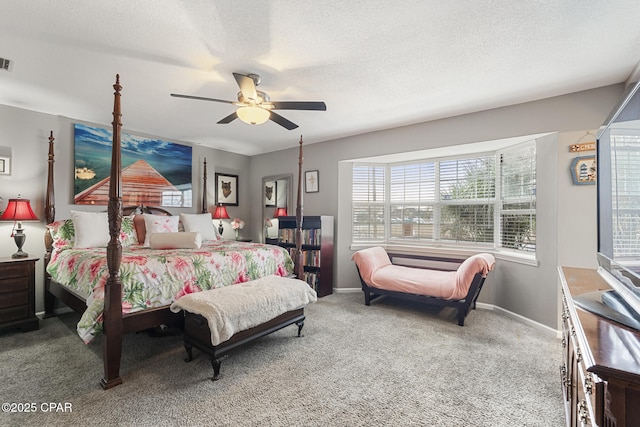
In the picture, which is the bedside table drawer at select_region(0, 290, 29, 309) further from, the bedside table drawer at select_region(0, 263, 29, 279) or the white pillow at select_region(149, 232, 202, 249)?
the white pillow at select_region(149, 232, 202, 249)

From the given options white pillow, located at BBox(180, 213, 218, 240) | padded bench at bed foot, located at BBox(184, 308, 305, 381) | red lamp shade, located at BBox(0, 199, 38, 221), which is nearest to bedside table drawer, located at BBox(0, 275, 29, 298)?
red lamp shade, located at BBox(0, 199, 38, 221)

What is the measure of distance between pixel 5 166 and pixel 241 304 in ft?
10.9

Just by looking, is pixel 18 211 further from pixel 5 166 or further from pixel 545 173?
pixel 545 173

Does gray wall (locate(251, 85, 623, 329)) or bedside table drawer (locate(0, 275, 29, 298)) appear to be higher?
gray wall (locate(251, 85, 623, 329))

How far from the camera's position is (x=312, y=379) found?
6.97 ft

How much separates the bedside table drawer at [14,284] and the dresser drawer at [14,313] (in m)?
0.18

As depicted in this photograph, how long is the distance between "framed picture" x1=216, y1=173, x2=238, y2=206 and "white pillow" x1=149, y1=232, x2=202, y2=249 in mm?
2099

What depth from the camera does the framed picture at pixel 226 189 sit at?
540cm

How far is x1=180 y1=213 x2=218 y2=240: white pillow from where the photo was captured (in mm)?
4113

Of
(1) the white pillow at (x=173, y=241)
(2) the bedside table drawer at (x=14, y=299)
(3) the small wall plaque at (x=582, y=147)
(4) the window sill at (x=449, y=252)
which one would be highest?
(3) the small wall plaque at (x=582, y=147)

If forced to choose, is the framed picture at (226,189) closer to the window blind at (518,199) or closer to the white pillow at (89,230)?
the white pillow at (89,230)

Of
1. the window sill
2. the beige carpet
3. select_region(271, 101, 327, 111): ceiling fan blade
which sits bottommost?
the beige carpet

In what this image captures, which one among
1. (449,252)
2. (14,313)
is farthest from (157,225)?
(449,252)

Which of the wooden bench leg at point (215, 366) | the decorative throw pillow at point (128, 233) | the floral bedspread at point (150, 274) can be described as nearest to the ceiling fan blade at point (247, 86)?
the floral bedspread at point (150, 274)
